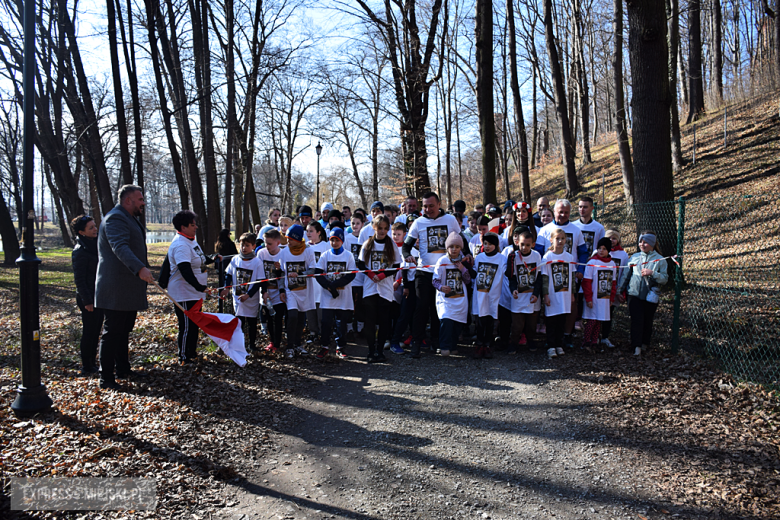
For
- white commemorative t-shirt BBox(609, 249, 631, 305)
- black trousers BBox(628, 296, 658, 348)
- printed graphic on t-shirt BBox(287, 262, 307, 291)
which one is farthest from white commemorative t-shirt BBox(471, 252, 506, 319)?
printed graphic on t-shirt BBox(287, 262, 307, 291)

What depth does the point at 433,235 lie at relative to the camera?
24.9 ft

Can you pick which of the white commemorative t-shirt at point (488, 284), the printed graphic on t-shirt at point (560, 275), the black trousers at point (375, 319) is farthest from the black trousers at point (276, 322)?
the printed graphic on t-shirt at point (560, 275)

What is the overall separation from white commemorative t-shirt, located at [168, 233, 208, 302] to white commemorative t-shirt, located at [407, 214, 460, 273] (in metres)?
3.12

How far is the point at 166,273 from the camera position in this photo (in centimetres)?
675

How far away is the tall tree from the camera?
16.8 meters

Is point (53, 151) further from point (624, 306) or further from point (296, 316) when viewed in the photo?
point (624, 306)

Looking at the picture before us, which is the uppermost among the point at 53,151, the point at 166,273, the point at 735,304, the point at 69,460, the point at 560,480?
the point at 53,151

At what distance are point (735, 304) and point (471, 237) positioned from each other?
174 inches

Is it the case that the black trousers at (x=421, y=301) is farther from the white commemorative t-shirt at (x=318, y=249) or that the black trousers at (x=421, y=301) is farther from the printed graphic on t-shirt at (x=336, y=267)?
the white commemorative t-shirt at (x=318, y=249)

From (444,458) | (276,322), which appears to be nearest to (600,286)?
(444,458)

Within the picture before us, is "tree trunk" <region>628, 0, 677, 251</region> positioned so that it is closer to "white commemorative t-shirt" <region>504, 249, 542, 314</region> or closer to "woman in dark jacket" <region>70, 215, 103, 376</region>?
"white commemorative t-shirt" <region>504, 249, 542, 314</region>

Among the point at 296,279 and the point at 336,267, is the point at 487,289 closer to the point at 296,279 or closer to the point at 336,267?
the point at 336,267

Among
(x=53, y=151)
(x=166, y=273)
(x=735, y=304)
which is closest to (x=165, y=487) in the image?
(x=166, y=273)

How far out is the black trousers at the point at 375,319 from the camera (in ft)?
23.7
